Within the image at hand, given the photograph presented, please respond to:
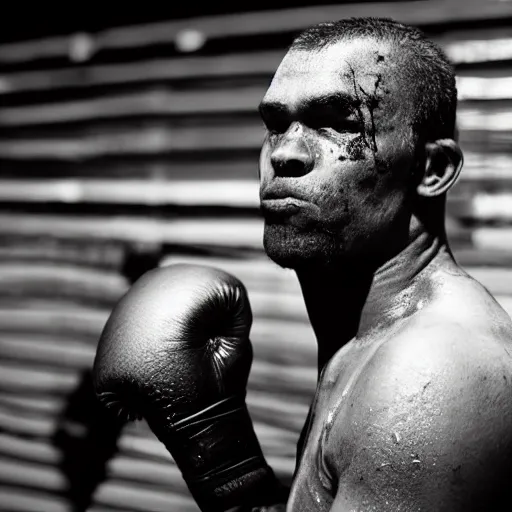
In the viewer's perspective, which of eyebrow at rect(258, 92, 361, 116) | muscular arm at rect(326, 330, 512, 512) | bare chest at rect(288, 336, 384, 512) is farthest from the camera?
eyebrow at rect(258, 92, 361, 116)

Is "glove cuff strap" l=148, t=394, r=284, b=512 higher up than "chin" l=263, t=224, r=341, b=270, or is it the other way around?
"chin" l=263, t=224, r=341, b=270

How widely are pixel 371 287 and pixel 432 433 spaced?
581 mm

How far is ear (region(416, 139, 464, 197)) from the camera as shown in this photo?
213 cm

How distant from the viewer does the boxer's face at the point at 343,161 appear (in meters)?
2.02

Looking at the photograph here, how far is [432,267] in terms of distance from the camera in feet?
6.96

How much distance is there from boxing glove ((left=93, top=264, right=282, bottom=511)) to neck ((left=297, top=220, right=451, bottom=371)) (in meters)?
0.33

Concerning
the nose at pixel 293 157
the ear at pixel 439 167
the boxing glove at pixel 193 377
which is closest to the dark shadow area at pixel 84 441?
the boxing glove at pixel 193 377

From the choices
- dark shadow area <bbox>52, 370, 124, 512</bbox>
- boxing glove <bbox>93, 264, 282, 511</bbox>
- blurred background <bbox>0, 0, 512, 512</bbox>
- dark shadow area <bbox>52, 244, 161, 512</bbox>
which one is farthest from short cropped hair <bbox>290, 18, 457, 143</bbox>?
dark shadow area <bbox>52, 370, 124, 512</bbox>

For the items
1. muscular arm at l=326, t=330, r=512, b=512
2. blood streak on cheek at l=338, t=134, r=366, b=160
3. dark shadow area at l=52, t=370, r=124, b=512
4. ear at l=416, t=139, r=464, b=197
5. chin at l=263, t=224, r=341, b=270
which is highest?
blood streak on cheek at l=338, t=134, r=366, b=160

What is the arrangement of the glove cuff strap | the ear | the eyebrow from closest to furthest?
1. the eyebrow
2. the ear
3. the glove cuff strap

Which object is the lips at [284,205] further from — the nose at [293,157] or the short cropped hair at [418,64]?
the short cropped hair at [418,64]

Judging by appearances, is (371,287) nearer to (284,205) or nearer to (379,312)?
(379,312)

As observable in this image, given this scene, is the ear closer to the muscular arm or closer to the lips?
the lips

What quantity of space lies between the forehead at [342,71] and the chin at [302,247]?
38 centimetres
